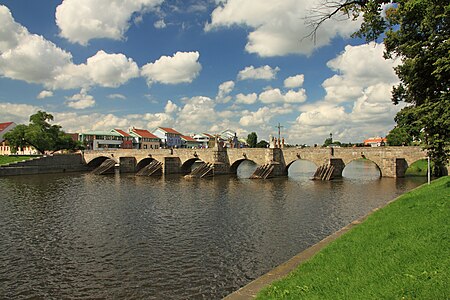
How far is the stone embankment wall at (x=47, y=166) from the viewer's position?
63459 mm

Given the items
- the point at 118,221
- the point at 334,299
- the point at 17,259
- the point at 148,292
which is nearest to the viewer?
the point at 334,299

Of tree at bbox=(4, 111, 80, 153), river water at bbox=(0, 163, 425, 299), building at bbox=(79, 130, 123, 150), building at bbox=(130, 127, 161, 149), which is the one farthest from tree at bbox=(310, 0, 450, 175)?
building at bbox=(130, 127, 161, 149)

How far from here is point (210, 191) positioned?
3912cm

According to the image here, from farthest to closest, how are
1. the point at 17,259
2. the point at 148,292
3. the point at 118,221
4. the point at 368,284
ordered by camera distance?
the point at 118,221
the point at 17,259
the point at 148,292
the point at 368,284

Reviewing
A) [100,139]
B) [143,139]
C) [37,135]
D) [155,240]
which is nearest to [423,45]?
[155,240]

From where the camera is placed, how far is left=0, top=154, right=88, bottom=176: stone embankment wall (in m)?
63.5

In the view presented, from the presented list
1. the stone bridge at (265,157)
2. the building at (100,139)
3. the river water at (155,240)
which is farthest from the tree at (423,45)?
the building at (100,139)

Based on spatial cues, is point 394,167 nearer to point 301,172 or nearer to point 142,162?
point 301,172

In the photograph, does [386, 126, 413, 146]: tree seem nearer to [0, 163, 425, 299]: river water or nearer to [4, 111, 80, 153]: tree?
[0, 163, 425, 299]: river water

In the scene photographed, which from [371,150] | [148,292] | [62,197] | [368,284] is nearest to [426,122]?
[368,284]

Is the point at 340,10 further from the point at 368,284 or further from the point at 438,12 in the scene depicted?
Answer: the point at 368,284

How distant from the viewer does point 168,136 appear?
13925 cm

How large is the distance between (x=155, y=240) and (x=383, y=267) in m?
13.4

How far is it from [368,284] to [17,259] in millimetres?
15810
